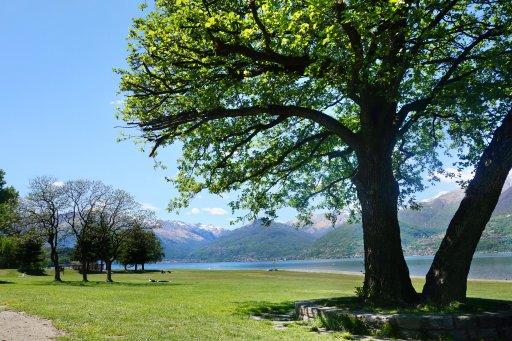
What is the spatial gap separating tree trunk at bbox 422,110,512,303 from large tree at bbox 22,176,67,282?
42.8m

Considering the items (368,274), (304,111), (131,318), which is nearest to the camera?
(131,318)

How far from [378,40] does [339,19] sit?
1.63 metres

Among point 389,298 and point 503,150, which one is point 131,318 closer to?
point 389,298

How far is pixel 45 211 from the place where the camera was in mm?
45125

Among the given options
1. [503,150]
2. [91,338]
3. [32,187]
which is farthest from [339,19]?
[32,187]

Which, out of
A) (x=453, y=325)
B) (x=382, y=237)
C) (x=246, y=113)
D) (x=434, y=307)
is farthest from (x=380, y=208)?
(x=246, y=113)

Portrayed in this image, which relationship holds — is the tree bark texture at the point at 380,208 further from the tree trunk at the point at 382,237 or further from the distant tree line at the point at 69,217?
the distant tree line at the point at 69,217

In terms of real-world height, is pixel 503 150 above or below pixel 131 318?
above

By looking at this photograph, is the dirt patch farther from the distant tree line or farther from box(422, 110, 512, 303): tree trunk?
the distant tree line

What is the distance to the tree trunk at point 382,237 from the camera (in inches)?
519

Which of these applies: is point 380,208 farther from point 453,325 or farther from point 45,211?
point 45,211

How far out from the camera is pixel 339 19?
11.1 metres

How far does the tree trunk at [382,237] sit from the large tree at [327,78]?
0.04 metres

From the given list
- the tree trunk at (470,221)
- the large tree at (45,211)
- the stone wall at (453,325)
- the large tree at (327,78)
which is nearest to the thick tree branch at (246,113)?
the large tree at (327,78)
